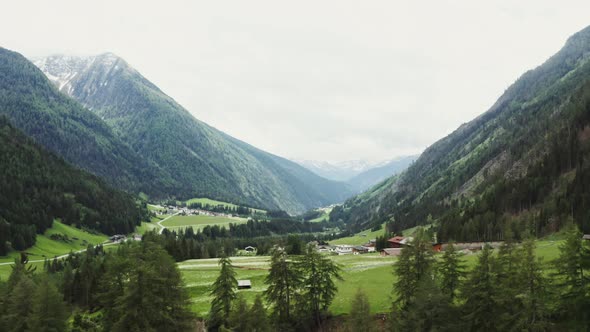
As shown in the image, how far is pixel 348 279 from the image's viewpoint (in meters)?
78.4

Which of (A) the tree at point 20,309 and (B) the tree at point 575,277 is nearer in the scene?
(B) the tree at point 575,277

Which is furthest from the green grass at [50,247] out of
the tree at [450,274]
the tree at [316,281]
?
the tree at [450,274]

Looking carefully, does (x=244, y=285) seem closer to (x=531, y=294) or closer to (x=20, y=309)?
(x=20, y=309)

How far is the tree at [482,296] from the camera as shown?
41156 millimetres

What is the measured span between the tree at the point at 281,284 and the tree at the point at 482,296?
2519 centimetres

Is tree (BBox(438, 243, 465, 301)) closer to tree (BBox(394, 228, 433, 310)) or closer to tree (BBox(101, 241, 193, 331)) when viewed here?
tree (BBox(394, 228, 433, 310))

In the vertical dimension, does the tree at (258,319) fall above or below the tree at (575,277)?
below

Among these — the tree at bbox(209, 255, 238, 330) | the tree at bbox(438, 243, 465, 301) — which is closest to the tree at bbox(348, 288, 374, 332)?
the tree at bbox(438, 243, 465, 301)

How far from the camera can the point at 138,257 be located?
57.0 meters

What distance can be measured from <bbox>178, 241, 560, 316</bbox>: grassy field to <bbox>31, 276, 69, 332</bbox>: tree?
59.6 feet

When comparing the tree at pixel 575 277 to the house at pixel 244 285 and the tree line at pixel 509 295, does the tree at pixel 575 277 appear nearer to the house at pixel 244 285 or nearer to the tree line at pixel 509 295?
the tree line at pixel 509 295

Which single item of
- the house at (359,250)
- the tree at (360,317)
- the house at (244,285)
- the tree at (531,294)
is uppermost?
the tree at (531,294)

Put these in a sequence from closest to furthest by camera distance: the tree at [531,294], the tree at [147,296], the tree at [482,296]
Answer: the tree at [531,294] → the tree at [482,296] → the tree at [147,296]

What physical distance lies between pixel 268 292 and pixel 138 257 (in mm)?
19139
